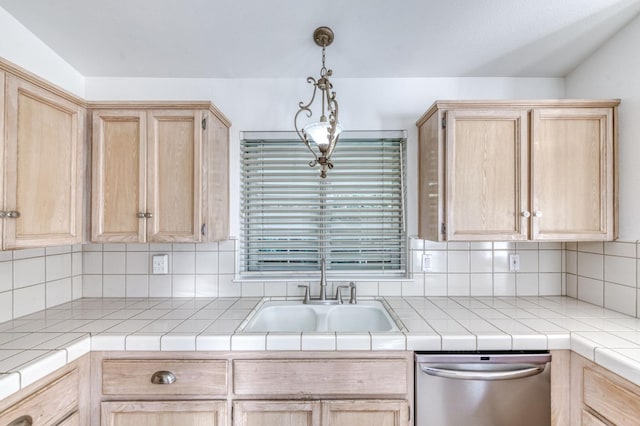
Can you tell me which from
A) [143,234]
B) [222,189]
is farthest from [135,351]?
[222,189]

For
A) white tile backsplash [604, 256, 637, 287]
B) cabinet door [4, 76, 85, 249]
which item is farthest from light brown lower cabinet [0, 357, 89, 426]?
white tile backsplash [604, 256, 637, 287]

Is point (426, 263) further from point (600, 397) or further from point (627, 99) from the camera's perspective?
point (627, 99)

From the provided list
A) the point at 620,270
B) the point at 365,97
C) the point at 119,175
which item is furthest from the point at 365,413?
the point at 365,97

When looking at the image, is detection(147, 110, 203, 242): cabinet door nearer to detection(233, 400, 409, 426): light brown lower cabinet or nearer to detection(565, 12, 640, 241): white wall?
detection(233, 400, 409, 426): light brown lower cabinet

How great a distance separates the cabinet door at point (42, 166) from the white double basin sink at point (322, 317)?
1.06 m

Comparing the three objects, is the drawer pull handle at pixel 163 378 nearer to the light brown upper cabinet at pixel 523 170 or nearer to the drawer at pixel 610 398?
the light brown upper cabinet at pixel 523 170

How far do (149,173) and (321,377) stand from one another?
127 centimetres

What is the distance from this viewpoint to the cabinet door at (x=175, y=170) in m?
1.60

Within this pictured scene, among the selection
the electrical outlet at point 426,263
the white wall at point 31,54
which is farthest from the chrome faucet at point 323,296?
the white wall at point 31,54

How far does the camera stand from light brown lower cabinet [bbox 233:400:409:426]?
4.13 feet

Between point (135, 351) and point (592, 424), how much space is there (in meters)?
1.79

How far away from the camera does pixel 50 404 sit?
43.4 inches

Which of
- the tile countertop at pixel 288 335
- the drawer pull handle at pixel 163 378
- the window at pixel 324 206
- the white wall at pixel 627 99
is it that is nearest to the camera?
the tile countertop at pixel 288 335

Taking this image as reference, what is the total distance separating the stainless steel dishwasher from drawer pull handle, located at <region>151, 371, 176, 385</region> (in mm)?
988
